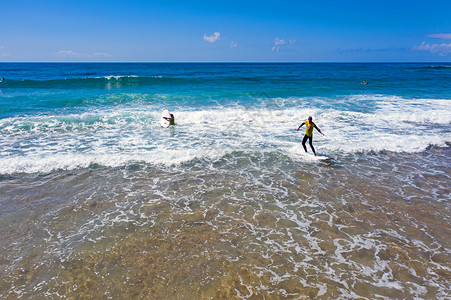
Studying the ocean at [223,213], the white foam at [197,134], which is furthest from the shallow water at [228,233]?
the white foam at [197,134]

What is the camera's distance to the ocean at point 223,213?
16.0 ft

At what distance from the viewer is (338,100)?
25.3 metres

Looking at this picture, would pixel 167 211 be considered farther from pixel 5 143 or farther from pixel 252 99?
pixel 252 99

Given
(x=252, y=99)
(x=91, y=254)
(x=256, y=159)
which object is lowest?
(x=91, y=254)

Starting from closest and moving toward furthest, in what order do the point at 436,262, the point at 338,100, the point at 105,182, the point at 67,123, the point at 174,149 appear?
1. the point at 436,262
2. the point at 105,182
3. the point at 174,149
4. the point at 67,123
5. the point at 338,100

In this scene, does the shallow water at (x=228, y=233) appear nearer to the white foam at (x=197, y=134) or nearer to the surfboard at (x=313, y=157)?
the surfboard at (x=313, y=157)

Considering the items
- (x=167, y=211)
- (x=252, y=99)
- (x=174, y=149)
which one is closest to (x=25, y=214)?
(x=167, y=211)

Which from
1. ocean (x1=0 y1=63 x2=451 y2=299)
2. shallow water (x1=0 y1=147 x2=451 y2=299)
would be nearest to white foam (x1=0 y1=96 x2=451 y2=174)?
ocean (x1=0 y1=63 x2=451 y2=299)

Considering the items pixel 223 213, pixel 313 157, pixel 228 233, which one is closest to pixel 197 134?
pixel 313 157

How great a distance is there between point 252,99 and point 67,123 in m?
16.3

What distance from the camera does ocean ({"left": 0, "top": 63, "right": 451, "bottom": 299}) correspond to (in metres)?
4.87

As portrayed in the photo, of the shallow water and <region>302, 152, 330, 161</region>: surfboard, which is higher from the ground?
<region>302, 152, 330, 161</region>: surfboard

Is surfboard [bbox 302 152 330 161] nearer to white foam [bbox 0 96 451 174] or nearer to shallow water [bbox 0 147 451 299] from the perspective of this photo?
white foam [bbox 0 96 451 174]

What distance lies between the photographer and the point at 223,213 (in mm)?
7055
